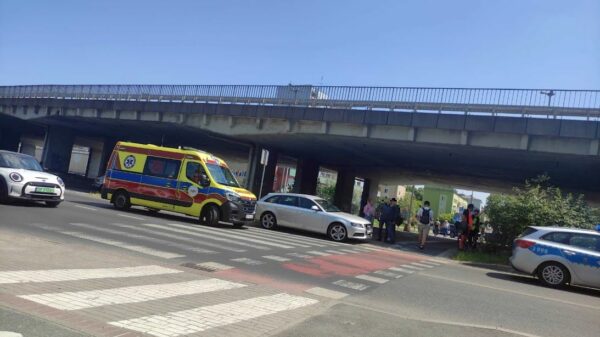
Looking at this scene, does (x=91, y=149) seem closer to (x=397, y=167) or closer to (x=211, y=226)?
(x=397, y=167)

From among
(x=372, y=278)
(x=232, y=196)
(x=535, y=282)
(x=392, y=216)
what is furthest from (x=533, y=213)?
(x=232, y=196)

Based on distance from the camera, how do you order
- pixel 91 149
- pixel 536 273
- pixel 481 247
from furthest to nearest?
pixel 91 149, pixel 481 247, pixel 536 273

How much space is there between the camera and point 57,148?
Result: 146ft

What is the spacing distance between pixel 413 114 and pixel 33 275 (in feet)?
62.2

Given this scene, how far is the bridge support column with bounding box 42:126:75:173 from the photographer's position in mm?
43250

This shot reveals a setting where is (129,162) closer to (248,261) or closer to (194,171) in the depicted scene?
(194,171)

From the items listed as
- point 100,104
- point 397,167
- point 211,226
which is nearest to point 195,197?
point 211,226

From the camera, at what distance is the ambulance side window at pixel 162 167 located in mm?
16766

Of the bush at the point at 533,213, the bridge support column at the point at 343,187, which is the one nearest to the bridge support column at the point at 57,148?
the bridge support column at the point at 343,187

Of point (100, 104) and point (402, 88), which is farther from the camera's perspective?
point (100, 104)

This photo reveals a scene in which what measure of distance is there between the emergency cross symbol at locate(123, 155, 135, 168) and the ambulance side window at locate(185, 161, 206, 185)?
2.22 m

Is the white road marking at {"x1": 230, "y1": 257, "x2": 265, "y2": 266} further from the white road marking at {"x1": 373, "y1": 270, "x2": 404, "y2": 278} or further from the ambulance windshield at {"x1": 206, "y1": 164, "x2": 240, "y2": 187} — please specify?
the ambulance windshield at {"x1": 206, "y1": 164, "x2": 240, "y2": 187}

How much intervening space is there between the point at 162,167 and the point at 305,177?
2326 cm

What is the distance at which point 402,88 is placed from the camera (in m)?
24.0
